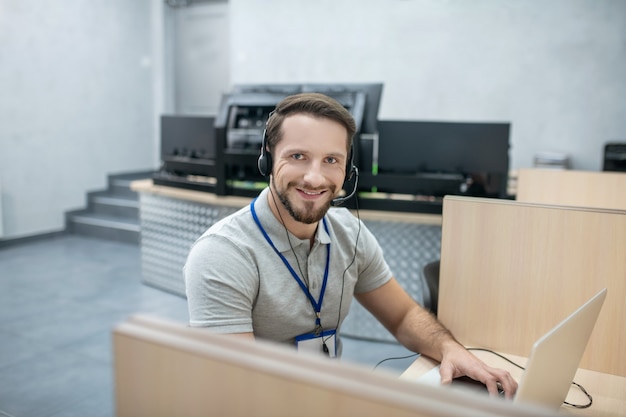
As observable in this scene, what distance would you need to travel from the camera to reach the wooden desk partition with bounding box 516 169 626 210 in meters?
2.48

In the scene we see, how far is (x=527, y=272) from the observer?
154 cm

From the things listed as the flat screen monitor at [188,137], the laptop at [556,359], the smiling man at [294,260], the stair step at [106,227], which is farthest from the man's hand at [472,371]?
the stair step at [106,227]

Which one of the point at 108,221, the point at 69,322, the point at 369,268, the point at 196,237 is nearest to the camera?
the point at 369,268

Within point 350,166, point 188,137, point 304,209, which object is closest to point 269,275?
point 304,209

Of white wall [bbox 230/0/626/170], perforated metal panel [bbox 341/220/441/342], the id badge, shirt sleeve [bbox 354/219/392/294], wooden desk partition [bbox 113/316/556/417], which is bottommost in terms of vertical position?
perforated metal panel [bbox 341/220/441/342]

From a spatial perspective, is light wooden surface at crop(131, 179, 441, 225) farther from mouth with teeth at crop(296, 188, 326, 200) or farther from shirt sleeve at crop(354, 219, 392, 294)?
mouth with teeth at crop(296, 188, 326, 200)

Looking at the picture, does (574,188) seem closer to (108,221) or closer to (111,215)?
(108,221)

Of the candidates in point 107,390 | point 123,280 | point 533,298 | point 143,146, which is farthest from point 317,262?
point 143,146

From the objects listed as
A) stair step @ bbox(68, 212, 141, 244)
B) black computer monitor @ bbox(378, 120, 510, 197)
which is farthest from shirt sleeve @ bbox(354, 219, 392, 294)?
stair step @ bbox(68, 212, 141, 244)

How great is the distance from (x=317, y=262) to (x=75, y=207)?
17.4 feet

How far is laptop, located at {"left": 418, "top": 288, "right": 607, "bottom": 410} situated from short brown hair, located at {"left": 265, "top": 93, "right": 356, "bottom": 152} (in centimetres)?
74

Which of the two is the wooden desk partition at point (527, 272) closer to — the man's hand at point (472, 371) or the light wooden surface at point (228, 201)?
the man's hand at point (472, 371)

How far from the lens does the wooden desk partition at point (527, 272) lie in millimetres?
1475

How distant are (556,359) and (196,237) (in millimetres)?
3256
